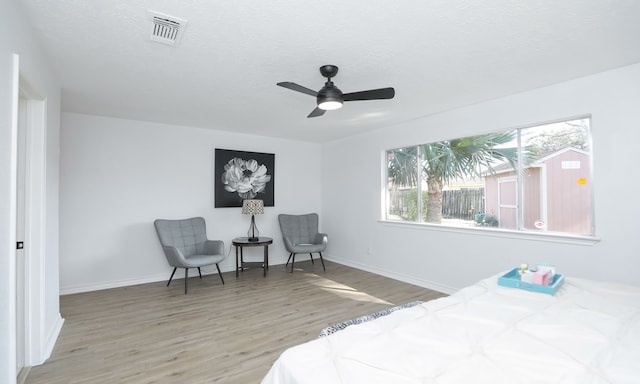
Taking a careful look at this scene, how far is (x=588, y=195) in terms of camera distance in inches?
116

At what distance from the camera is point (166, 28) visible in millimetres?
2059

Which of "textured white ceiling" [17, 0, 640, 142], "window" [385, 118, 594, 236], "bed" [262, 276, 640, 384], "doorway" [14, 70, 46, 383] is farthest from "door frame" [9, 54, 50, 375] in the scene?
"window" [385, 118, 594, 236]

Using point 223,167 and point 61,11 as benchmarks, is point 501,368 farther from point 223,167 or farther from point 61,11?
point 223,167

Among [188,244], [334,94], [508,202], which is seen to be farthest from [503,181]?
[188,244]

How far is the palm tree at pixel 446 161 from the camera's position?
369 cm

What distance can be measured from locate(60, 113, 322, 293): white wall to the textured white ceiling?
750mm

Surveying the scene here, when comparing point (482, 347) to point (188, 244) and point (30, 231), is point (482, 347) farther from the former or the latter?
point (188, 244)

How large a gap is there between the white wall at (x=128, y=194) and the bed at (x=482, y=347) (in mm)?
4120

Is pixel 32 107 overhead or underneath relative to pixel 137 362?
overhead

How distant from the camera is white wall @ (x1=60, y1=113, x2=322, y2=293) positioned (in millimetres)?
4105

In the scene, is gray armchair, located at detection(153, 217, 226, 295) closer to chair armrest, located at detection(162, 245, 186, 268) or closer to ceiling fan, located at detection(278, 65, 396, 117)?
chair armrest, located at detection(162, 245, 186, 268)

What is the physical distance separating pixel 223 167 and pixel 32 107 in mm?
2902

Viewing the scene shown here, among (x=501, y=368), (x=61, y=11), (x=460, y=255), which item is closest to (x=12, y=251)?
(x=61, y=11)

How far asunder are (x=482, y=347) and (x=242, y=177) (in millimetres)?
4686
